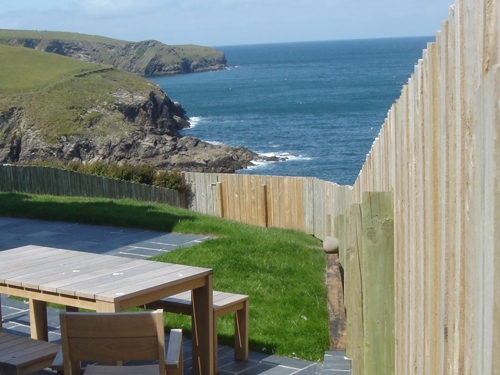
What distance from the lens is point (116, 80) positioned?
204 ft

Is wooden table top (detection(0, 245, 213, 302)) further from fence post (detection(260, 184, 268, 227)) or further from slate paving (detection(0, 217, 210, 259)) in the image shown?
fence post (detection(260, 184, 268, 227))

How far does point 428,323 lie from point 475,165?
0.76 meters

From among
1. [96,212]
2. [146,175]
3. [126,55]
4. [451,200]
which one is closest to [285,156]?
[146,175]

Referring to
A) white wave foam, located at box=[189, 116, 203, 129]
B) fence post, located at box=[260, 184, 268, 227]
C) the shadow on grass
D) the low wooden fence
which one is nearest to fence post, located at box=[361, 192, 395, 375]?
the shadow on grass

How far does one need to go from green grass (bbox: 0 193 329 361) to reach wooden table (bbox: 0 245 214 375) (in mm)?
1178

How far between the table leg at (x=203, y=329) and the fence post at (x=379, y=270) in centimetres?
174

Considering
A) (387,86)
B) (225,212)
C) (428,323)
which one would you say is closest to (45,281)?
(428,323)

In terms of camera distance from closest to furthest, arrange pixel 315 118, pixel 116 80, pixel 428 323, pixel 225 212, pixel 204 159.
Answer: pixel 428 323
pixel 225 212
pixel 204 159
pixel 116 80
pixel 315 118

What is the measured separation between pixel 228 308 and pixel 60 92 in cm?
5478

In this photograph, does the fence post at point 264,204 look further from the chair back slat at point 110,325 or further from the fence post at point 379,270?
the fence post at point 379,270

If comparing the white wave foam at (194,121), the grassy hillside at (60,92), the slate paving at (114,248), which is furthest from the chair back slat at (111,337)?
the white wave foam at (194,121)

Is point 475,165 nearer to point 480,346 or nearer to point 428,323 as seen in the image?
point 480,346

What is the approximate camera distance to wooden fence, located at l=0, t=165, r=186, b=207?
55.0 feet

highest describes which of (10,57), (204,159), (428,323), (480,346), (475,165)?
(10,57)
